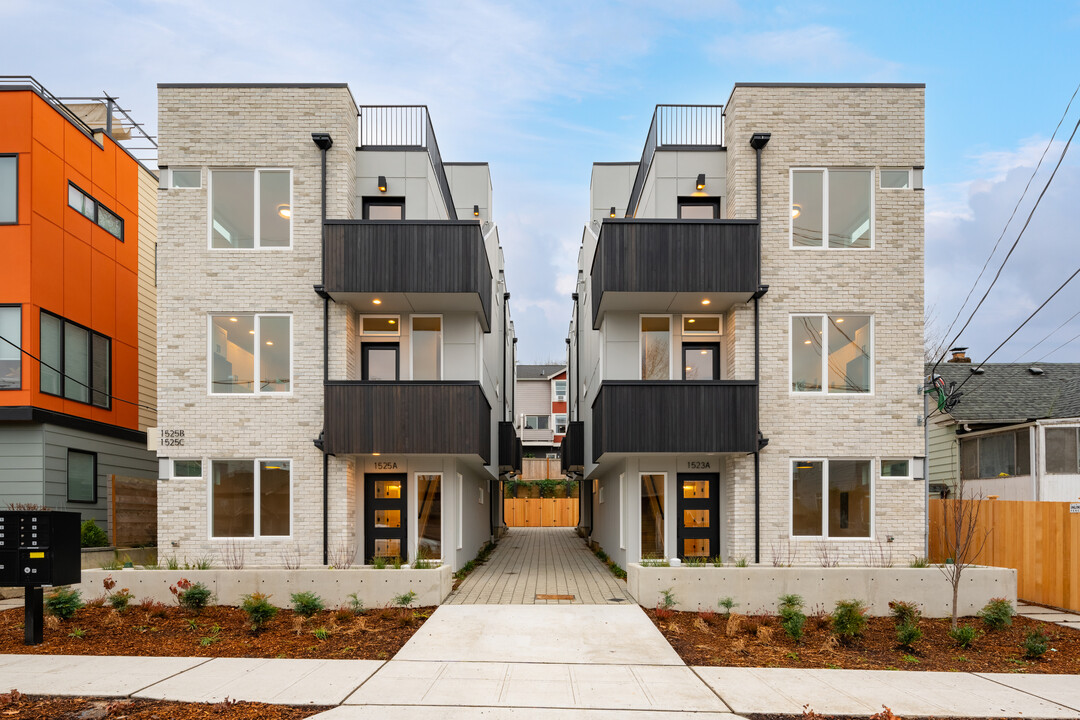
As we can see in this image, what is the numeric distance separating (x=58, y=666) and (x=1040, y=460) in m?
20.7

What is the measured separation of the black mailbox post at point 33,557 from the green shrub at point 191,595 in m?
1.70

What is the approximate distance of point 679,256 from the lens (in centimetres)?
1449

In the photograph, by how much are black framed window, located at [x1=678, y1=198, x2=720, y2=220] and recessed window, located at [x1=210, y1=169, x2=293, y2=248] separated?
329 inches

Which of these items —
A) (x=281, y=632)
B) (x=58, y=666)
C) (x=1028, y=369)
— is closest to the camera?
(x=58, y=666)

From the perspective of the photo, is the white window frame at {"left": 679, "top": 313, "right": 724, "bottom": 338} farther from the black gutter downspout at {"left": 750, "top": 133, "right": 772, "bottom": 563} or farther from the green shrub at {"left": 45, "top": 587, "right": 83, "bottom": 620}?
the green shrub at {"left": 45, "top": 587, "right": 83, "bottom": 620}

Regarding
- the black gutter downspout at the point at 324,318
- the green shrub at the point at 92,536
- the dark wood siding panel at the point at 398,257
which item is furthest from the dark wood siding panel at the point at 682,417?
the green shrub at the point at 92,536

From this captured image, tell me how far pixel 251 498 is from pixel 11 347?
20.0 feet

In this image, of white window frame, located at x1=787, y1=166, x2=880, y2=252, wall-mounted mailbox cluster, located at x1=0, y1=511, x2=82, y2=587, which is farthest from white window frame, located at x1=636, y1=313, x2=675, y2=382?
wall-mounted mailbox cluster, located at x1=0, y1=511, x2=82, y2=587

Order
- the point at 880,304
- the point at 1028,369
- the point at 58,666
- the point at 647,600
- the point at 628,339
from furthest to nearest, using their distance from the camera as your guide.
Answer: the point at 1028,369 → the point at 628,339 → the point at 880,304 → the point at 647,600 → the point at 58,666

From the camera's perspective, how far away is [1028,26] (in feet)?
44.4

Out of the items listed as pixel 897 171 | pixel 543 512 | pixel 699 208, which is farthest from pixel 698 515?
pixel 543 512

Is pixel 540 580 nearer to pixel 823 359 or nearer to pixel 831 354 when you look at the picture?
pixel 823 359

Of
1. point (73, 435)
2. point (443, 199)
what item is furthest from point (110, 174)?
point (443, 199)

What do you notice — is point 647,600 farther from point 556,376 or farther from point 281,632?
point 556,376
